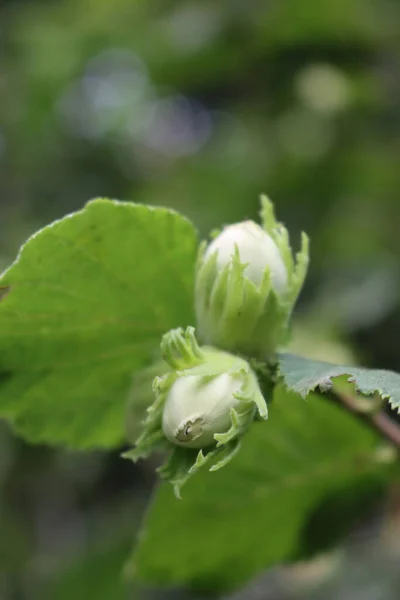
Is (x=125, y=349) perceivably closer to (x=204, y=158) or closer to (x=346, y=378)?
(x=346, y=378)

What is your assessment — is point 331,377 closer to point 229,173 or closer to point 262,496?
point 262,496

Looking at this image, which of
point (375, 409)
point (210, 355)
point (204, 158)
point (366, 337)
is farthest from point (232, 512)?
point (204, 158)

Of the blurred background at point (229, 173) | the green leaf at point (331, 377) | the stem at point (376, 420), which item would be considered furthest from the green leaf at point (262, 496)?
the blurred background at point (229, 173)

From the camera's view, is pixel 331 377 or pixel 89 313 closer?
pixel 331 377

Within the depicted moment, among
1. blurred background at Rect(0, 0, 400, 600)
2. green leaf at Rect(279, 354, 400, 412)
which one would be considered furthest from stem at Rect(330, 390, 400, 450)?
blurred background at Rect(0, 0, 400, 600)

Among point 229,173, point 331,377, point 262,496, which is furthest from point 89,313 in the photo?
point 229,173

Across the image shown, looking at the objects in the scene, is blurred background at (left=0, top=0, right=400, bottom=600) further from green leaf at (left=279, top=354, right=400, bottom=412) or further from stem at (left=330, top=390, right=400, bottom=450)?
green leaf at (left=279, top=354, right=400, bottom=412)
